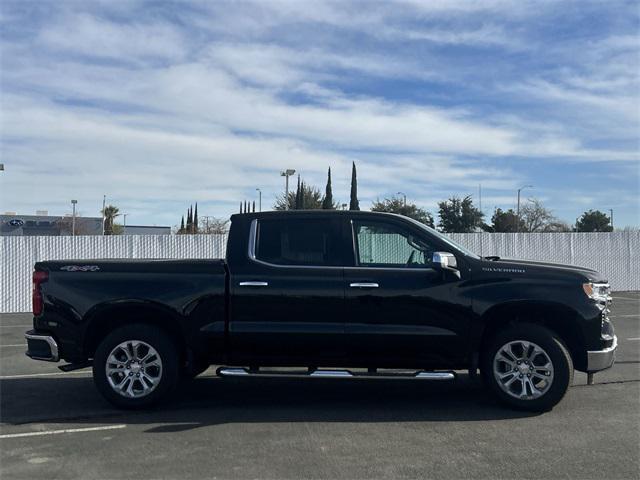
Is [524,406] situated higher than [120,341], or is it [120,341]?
[120,341]

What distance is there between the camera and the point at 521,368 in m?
6.48

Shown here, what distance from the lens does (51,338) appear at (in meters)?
6.77

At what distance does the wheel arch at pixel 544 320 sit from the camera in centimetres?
653

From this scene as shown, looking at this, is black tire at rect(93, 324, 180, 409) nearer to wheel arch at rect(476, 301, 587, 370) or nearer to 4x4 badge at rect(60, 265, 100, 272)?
4x4 badge at rect(60, 265, 100, 272)

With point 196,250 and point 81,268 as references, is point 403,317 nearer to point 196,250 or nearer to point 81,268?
point 81,268

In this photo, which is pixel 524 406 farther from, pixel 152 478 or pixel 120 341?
pixel 120 341

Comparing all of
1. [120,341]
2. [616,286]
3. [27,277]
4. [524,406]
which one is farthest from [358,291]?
[616,286]

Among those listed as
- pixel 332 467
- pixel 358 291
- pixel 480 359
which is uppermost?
pixel 358 291

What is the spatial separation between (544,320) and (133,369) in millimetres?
4278

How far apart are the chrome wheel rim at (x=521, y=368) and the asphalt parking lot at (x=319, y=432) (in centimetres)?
25

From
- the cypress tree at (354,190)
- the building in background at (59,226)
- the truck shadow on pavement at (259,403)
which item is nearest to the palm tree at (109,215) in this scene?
the building in background at (59,226)

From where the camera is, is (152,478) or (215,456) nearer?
(152,478)

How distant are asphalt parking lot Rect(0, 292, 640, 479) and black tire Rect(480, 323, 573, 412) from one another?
5.4 inches

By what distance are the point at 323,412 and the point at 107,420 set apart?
84.1 inches
